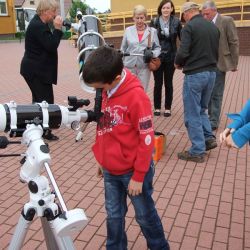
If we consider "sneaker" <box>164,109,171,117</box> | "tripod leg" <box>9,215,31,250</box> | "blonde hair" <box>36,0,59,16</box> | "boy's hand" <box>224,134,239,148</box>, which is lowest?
"sneaker" <box>164,109,171,117</box>

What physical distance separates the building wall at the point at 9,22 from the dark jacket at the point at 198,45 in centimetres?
2695

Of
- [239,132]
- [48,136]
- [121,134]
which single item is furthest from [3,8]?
[239,132]

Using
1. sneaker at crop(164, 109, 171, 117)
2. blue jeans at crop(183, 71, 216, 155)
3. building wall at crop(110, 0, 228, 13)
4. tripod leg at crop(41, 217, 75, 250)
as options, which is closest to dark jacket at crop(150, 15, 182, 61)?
sneaker at crop(164, 109, 171, 117)

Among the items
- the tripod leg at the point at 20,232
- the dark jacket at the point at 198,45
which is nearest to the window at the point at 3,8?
the dark jacket at the point at 198,45

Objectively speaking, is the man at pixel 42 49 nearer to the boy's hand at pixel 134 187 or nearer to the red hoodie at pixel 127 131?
the red hoodie at pixel 127 131

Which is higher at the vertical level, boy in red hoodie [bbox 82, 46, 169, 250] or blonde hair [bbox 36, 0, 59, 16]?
blonde hair [bbox 36, 0, 59, 16]

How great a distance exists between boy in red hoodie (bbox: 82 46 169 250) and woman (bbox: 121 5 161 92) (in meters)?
3.02

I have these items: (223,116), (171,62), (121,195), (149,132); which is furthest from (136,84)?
(223,116)

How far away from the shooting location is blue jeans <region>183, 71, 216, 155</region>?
4.11 meters

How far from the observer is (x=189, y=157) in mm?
4422

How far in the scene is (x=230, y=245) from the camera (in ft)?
9.18

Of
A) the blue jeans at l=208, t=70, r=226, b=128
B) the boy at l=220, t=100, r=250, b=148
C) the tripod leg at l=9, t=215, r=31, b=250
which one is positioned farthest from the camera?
the blue jeans at l=208, t=70, r=226, b=128

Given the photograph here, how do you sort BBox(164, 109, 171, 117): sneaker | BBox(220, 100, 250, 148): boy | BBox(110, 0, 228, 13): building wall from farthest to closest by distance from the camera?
BBox(110, 0, 228, 13): building wall
BBox(164, 109, 171, 117): sneaker
BBox(220, 100, 250, 148): boy

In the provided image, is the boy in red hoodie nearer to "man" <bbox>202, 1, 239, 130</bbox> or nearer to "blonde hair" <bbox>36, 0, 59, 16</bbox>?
"blonde hair" <bbox>36, 0, 59, 16</bbox>
